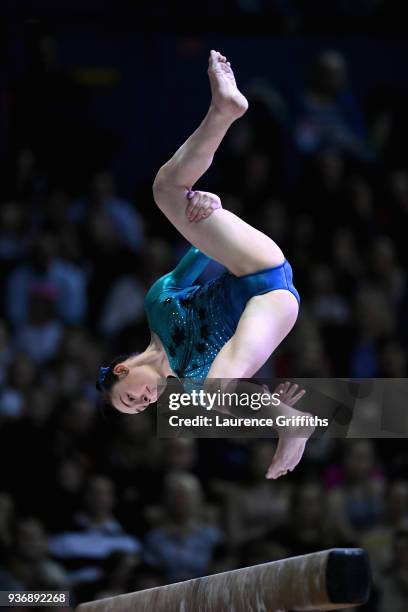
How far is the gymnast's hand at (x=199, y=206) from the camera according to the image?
4.55 metres

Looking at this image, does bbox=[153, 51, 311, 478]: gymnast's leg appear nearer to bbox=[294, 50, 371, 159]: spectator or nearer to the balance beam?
the balance beam

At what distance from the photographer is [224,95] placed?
4.45 meters

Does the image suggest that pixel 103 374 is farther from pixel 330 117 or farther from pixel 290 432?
pixel 330 117

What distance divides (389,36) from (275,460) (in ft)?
19.0

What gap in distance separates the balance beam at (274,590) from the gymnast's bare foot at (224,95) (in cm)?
162

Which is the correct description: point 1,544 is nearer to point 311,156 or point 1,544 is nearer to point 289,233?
point 289,233

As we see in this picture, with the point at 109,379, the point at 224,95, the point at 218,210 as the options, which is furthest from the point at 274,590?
the point at 224,95

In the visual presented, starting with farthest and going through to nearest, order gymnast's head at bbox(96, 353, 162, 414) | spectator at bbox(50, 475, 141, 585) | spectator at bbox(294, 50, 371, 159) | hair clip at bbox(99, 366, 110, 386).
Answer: spectator at bbox(294, 50, 371, 159), spectator at bbox(50, 475, 141, 585), hair clip at bbox(99, 366, 110, 386), gymnast's head at bbox(96, 353, 162, 414)

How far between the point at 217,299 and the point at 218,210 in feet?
1.27

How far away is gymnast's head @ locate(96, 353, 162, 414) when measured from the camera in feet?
16.2

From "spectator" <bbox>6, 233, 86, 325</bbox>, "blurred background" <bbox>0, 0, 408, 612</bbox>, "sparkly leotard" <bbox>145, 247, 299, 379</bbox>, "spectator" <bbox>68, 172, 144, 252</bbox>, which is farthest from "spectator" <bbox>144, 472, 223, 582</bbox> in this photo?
"sparkly leotard" <bbox>145, 247, 299, 379</bbox>

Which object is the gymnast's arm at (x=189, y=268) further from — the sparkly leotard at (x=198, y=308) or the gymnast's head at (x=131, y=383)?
the gymnast's head at (x=131, y=383)

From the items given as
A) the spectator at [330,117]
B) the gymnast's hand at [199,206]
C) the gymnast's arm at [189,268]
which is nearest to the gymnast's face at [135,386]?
the gymnast's arm at [189,268]

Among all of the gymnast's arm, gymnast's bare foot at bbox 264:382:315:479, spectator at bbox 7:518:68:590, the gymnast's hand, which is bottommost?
spectator at bbox 7:518:68:590
